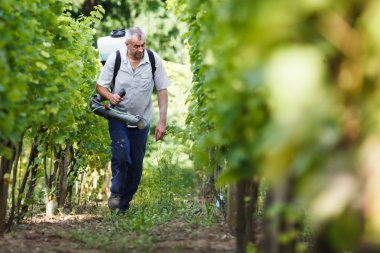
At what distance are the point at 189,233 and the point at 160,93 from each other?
2.90m

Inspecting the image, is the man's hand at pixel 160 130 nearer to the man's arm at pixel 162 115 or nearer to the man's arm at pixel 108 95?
the man's arm at pixel 162 115

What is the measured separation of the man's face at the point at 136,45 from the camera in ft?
32.8

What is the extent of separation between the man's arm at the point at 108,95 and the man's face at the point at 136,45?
492mm

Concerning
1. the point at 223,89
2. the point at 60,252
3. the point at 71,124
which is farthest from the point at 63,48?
the point at 223,89

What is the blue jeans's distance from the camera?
32.9 feet

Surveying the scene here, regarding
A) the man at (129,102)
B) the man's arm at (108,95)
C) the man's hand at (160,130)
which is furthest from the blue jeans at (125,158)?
the man's arm at (108,95)

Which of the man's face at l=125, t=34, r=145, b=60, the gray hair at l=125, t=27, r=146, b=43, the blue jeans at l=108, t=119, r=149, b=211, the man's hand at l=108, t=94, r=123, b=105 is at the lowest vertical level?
the blue jeans at l=108, t=119, r=149, b=211

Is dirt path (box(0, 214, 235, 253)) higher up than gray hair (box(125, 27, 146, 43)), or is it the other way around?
gray hair (box(125, 27, 146, 43))

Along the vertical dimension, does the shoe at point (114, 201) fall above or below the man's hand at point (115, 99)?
below

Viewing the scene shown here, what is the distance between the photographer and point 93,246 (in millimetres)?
7246

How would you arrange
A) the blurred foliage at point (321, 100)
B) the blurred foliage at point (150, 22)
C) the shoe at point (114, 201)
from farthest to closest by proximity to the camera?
the blurred foliage at point (150, 22) < the shoe at point (114, 201) < the blurred foliage at point (321, 100)

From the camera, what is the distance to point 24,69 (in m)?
6.37

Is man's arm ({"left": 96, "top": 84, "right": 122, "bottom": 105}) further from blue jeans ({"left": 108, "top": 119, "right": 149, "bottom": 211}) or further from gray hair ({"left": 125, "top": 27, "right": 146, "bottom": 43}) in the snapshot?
gray hair ({"left": 125, "top": 27, "right": 146, "bottom": 43})

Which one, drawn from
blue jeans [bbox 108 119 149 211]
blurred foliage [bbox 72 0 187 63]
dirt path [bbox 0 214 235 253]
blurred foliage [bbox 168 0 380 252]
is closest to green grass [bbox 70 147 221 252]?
dirt path [bbox 0 214 235 253]
